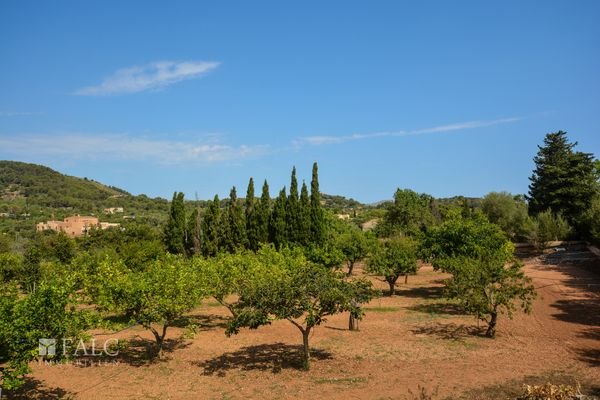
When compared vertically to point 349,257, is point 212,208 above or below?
above

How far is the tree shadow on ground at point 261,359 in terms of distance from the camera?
61.9 feet

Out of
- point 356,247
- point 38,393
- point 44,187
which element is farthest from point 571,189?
point 44,187

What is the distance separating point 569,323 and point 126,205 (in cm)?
14914

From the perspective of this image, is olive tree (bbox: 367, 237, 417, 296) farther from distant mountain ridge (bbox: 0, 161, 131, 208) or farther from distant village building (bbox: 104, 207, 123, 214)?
distant mountain ridge (bbox: 0, 161, 131, 208)

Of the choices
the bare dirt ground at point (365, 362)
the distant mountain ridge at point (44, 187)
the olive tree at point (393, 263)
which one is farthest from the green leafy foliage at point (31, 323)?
the distant mountain ridge at point (44, 187)

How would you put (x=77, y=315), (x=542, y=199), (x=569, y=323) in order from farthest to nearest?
(x=542, y=199) < (x=569, y=323) < (x=77, y=315)

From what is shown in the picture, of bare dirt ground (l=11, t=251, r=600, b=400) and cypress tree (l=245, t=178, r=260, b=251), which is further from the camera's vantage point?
cypress tree (l=245, t=178, r=260, b=251)

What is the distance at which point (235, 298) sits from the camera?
3747cm

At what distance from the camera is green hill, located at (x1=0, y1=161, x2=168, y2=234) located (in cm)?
11894

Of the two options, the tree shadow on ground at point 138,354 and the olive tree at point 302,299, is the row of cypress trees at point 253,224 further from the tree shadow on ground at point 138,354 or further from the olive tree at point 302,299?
the olive tree at point 302,299

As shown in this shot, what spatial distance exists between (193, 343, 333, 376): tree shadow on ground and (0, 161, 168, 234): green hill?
3934 inches

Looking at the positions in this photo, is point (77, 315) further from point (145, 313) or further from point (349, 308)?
point (349, 308)

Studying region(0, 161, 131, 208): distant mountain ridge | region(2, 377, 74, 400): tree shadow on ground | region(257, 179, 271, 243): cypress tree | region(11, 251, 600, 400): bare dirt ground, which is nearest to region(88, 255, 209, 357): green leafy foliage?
region(11, 251, 600, 400): bare dirt ground

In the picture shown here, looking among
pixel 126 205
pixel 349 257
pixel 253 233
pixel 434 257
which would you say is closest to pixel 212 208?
pixel 253 233
